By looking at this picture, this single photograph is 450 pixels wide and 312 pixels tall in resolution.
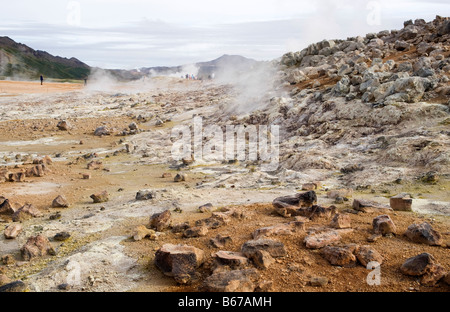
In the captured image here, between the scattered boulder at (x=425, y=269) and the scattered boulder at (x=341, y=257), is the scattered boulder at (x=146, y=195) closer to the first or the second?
the scattered boulder at (x=341, y=257)

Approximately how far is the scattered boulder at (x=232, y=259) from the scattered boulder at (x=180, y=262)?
0.19m

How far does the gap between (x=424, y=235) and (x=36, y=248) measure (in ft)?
13.3

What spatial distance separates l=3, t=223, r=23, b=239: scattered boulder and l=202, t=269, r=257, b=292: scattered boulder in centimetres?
296

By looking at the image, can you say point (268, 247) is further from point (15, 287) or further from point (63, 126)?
point (63, 126)

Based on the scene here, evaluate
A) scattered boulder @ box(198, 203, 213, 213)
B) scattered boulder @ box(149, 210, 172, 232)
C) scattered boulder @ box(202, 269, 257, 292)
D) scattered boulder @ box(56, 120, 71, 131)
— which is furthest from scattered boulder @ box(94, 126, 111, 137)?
scattered boulder @ box(202, 269, 257, 292)

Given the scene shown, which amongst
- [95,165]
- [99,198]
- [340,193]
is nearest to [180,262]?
[340,193]

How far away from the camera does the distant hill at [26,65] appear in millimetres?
65125

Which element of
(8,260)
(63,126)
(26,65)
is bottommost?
(8,260)

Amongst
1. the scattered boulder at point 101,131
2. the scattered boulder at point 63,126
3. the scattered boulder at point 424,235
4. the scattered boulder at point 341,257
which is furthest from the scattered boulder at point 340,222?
the scattered boulder at point 63,126

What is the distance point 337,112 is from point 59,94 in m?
22.6

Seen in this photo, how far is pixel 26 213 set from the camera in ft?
20.1

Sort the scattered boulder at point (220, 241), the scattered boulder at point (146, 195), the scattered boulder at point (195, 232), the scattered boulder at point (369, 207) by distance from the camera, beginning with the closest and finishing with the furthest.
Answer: the scattered boulder at point (220, 241) < the scattered boulder at point (195, 232) < the scattered boulder at point (369, 207) < the scattered boulder at point (146, 195)

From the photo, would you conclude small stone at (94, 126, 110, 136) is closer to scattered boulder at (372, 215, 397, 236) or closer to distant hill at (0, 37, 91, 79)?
scattered boulder at (372, 215, 397, 236)

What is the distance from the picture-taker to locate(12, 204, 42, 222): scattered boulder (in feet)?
19.7
